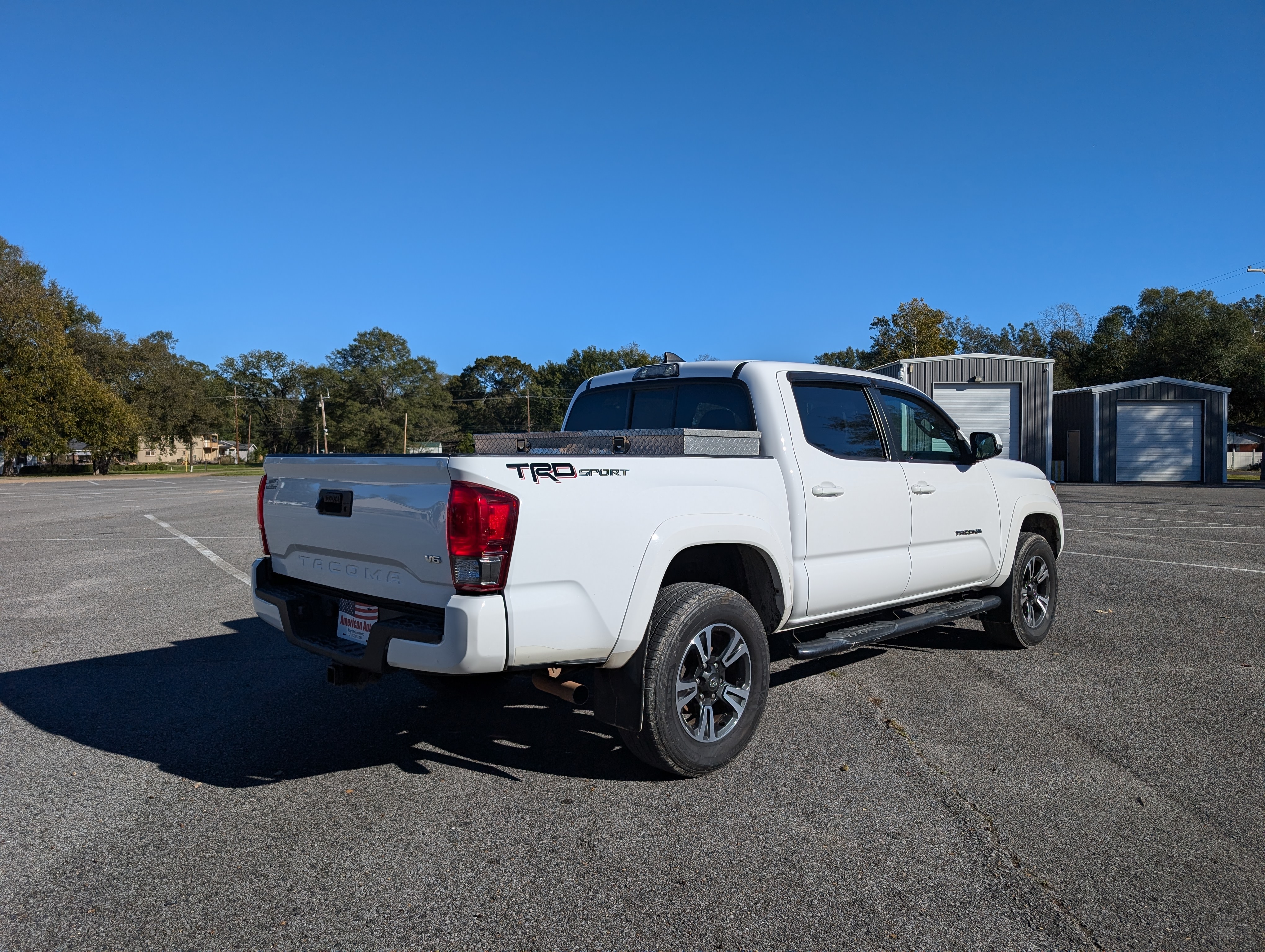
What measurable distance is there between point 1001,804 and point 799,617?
1.25 m

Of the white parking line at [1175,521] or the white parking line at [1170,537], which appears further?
the white parking line at [1175,521]

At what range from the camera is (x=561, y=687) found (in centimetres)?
350

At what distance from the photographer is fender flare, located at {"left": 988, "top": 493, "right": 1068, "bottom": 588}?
580cm

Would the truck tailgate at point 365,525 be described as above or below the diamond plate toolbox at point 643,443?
below

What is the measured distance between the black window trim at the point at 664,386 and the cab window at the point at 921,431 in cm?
116

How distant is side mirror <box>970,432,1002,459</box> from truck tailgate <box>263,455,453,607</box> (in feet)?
12.4

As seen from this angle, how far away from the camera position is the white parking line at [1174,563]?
31.4 ft

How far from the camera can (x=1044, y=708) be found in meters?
4.71

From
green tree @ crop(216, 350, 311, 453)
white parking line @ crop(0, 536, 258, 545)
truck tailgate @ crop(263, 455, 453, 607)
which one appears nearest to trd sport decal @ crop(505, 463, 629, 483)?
truck tailgate @ crop(263, 455, 453, 607)

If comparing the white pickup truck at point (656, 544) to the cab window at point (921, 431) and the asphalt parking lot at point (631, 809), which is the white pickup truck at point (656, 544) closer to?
the cab window at point (921, 431)

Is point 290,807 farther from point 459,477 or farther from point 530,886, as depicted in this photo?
point 459,477

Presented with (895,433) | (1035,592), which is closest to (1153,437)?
(1035,592)

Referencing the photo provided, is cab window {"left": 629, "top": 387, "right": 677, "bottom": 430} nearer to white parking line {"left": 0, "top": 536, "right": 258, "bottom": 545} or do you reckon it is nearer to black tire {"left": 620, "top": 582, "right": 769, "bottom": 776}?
black tire {"left": 620, "top": 582, "right": 769, "bottom": 776}

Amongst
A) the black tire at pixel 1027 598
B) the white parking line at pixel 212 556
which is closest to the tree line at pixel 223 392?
the white parking line at pixel 212 556
